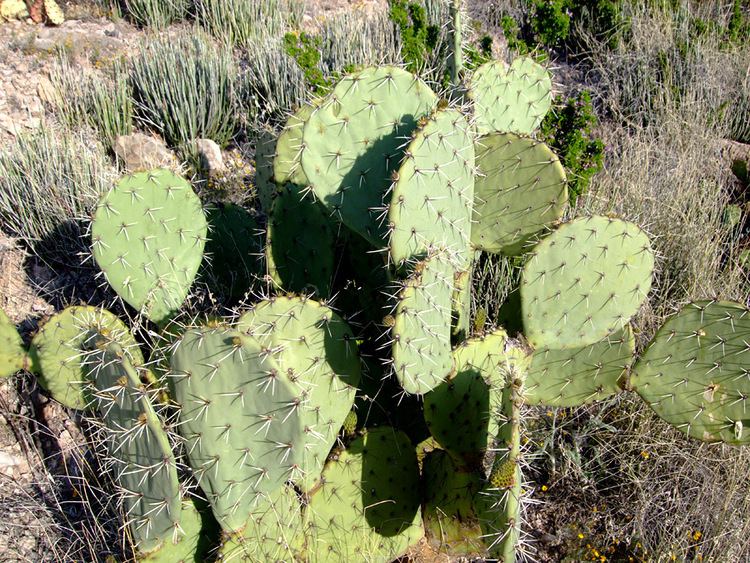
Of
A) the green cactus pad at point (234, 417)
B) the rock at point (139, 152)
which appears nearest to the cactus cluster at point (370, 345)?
the green cactus pad at point (234, 417)

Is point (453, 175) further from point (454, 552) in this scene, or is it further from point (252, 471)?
point (454, 552)

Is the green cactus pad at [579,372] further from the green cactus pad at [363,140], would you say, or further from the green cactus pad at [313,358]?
the green cactus pad at [363,140]

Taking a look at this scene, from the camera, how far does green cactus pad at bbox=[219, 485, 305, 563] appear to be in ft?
6.33

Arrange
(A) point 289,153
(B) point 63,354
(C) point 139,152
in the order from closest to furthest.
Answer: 1. (B) point 63,354
2. (A) point 289,153
3. (C) point 139,152

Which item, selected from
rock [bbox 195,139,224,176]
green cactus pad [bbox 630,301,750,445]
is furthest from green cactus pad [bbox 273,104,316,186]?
rock [bbox 195,139,224,176]

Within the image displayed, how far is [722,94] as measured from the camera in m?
4.78

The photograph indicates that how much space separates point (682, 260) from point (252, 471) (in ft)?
8.25

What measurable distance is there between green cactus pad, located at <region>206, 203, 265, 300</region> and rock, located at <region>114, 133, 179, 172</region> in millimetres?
1192

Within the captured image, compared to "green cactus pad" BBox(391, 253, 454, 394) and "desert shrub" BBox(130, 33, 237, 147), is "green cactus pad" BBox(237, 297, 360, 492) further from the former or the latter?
"desert shrub" BBox(130, 33, 237, 147)

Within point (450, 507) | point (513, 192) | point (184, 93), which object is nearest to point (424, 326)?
point (450, 507)

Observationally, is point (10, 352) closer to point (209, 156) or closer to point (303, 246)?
point (303, 246)

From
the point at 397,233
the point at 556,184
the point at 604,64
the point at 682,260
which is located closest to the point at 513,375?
the point at 397,233

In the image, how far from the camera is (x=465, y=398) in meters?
2.18

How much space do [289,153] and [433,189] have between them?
32.6 inches
